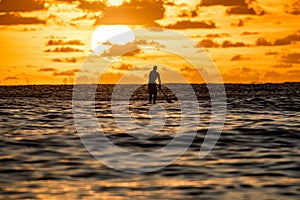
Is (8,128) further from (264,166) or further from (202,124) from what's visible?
(264,166)

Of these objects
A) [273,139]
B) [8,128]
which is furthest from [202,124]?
[8,128]

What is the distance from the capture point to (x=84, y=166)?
52.3 feet

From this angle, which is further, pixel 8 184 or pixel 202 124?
pixel 202 124

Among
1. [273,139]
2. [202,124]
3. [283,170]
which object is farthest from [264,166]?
[202,124]

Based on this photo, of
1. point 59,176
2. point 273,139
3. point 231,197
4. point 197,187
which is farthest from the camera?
point 273,139

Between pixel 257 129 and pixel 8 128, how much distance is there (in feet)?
36.9

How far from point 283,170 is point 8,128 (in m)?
14.9

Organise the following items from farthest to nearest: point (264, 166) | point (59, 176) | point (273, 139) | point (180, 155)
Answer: point (273, 139) < point (180, 155) < point (264, 166) < point (59, 176)

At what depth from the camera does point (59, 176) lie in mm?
14523

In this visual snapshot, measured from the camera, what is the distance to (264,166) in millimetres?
15812

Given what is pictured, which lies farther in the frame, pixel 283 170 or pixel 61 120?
pixel 61 120

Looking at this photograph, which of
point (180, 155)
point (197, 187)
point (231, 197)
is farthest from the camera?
point (180, 155)

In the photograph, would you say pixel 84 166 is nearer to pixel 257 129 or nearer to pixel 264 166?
pixel 264 166

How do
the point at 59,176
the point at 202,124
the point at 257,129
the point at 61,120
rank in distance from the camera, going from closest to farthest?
1. the point at 59,176
2. the point at 257,129
3. the point at 202,124
4. the point at 61,120
